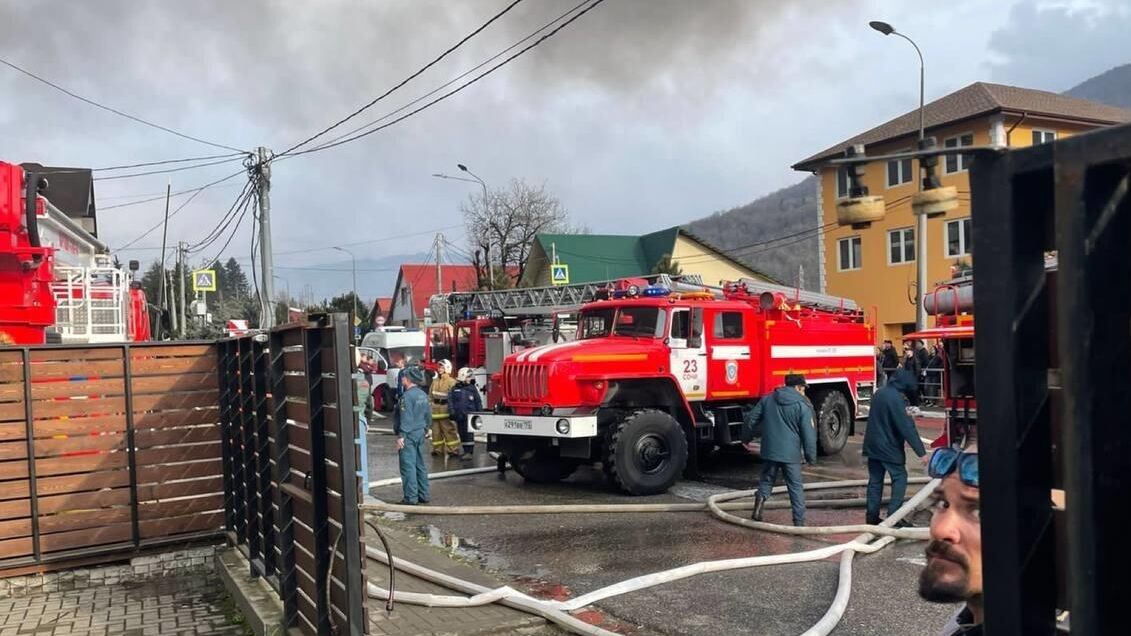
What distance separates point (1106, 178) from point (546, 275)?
160 feet

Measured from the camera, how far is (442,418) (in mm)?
14867

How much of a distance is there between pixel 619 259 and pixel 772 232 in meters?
14.6

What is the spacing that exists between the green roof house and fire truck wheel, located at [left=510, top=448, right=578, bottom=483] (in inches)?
1409

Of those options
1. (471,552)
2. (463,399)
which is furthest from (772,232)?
(471,552)

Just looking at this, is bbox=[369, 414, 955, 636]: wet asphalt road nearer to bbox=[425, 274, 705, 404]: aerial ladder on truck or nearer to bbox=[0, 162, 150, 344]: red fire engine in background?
bbox=[0, 162, 150, 344]: red fire engine in background

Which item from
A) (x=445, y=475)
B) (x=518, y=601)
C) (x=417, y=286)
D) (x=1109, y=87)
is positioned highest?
(x=1109, y=87)

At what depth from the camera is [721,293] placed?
14.8 metres

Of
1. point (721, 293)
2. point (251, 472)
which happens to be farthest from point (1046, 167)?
point (721, 293)

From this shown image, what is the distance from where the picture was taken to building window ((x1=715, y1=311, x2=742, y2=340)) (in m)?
12.5

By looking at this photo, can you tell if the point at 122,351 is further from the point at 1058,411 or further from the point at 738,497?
the point at 1058,411

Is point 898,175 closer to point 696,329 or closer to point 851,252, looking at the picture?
point 851,252

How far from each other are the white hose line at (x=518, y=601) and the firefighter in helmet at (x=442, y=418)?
718 cm

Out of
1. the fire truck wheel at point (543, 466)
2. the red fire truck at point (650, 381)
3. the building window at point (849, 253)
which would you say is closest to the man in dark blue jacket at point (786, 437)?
the red fire truck at point (650, 381)

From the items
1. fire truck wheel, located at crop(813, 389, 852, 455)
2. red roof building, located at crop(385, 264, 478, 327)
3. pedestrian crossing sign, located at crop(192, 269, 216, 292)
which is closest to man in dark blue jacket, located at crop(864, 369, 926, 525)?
fire truck wheel, located at crop(813, 389, 852, 455)
